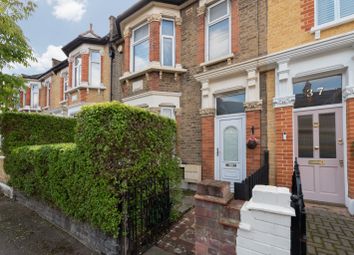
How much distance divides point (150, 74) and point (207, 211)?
6131 millimetres

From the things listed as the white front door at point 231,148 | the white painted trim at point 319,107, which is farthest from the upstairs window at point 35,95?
the white painted trim at point 319,107

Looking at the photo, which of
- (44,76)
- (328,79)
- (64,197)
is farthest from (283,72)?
(44,76)

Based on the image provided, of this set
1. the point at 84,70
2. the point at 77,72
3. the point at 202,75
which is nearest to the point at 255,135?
the point at 202,75

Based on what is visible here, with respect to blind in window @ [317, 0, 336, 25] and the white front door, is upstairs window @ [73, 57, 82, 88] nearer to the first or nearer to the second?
the white front door

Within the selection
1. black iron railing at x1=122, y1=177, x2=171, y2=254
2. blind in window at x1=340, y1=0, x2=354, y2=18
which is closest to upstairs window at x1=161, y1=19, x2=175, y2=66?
blind in window at x1=340, y1=0, x2=354, y2=18

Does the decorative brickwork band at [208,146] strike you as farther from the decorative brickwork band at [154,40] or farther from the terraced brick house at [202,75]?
the decorative brickwork band at [154,40]

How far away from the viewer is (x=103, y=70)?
435 inches

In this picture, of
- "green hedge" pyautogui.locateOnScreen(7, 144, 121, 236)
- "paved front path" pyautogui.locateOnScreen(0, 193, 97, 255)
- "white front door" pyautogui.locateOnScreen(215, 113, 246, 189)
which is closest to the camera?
"green hedge" pyautogui.locateOnScreen(7, 144, 121, 236)

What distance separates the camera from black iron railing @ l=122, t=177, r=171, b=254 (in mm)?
3293

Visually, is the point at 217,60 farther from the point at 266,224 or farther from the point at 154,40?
the point at 266,224

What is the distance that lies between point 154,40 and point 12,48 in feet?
15.0

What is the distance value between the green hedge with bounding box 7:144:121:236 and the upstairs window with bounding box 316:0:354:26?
19.3 ft

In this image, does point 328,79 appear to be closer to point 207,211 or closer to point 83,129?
point 207,211

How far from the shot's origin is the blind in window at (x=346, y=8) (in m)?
4.76
